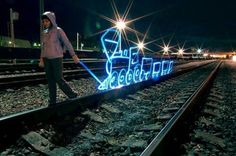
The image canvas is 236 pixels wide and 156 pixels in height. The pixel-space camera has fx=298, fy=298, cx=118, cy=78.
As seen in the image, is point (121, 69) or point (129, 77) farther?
point (129, 77)

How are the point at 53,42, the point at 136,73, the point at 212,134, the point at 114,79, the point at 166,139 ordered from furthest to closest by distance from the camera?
the point at 136,73 < the point at 114,79 < the point at 53,42 < the point at 212,134 < the point at 166,139

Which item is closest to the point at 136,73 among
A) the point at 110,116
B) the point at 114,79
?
the point at 114,79

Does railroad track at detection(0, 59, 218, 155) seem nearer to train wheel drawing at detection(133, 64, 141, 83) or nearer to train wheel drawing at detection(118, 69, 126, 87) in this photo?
train wheel drawing at detection(118, 69, 126, 87)

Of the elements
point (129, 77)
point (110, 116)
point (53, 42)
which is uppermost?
point (53, 42)

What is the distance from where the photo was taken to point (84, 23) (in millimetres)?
79375

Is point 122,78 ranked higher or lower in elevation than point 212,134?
higher

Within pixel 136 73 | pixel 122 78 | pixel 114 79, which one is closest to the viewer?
pixel 114 79

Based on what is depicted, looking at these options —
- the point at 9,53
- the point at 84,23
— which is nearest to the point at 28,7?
the point at 84,23

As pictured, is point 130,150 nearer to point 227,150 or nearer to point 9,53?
point 227,150

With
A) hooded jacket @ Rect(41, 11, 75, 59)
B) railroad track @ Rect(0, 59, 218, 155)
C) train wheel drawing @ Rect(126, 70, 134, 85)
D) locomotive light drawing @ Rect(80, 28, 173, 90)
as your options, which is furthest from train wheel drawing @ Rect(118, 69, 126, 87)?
hooded jacket @ Rect(41, 11, 75, 59)

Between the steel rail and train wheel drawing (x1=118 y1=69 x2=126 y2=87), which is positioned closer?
the steel rail

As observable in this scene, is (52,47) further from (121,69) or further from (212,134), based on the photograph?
(121,69)

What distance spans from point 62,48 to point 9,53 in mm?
13471

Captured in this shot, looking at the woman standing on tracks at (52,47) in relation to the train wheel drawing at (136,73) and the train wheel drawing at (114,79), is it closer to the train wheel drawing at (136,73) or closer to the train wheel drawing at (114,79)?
the train wheel drawing at (114,79)
